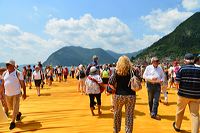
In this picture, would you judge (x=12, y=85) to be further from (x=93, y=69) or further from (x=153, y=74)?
(x=153, y=74)

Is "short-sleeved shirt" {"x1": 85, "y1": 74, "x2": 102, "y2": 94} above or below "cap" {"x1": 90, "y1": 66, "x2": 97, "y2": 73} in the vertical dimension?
below

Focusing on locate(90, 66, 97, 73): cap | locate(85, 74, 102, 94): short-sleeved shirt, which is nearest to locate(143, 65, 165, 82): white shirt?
locate(85, 74, 102, 94): short-sleeved shirt

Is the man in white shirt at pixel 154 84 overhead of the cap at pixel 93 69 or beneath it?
beneath

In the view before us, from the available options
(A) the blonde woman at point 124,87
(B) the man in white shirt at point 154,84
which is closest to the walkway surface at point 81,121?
(B) the man in white shirt at point 154,84

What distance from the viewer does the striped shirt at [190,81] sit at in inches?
298

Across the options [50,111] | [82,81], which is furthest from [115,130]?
[82,81]

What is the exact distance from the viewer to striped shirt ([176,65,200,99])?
7566mm

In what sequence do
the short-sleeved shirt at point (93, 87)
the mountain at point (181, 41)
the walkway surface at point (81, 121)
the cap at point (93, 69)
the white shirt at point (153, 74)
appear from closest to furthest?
the walkway surface at point (81, 121) → the white shirt at point (153, 74) → the short-sleeved shirt at point (93, 87) → the cap at point (93, 69) → the mountain at point (181, 41)

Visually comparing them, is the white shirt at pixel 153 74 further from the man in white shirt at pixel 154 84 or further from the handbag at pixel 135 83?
the handbag at pixel 135 83

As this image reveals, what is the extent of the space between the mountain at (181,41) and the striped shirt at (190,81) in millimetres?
152795

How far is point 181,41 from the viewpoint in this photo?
571ft

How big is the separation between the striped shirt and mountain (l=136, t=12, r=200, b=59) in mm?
152795

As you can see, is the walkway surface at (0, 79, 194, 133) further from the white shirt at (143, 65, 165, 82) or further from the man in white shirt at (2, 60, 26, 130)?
the white shirt at (143, 65, 165, 82)

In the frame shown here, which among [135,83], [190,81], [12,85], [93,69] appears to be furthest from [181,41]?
[135,83]
